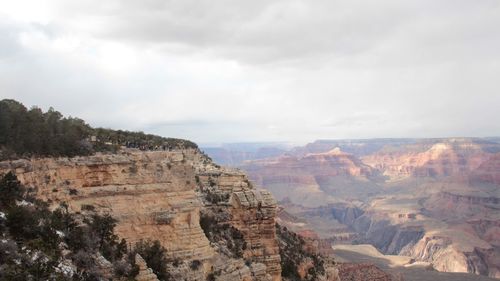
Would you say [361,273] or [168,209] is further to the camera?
Result: [361,273]

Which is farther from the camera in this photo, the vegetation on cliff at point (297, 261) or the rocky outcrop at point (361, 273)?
the rocky outcrop at point (361, 273)

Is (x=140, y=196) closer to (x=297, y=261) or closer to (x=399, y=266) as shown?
(x=297, y=261)

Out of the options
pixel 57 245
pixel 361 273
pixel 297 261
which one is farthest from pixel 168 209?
pixel 361 273

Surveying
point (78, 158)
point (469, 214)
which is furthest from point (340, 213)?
point (78, 158)

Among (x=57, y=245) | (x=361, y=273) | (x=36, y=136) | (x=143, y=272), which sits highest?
(x=36, y=136)

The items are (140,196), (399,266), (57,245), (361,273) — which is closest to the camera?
(57,245)

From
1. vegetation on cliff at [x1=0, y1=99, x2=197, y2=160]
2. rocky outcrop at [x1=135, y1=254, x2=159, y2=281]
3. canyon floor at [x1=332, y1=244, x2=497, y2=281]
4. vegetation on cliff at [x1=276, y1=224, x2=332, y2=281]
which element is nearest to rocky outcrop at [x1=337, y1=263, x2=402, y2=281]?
canyon floor at [x1=332, y1=244, x2=497, y2=281]

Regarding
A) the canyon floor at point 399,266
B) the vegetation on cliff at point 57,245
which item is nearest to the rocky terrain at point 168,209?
the vegetation on cliff at point 57,245

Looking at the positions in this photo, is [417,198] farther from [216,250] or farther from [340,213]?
[216,250]

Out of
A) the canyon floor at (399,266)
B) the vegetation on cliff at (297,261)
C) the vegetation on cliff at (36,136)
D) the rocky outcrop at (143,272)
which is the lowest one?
the canyon floor at (399,266)

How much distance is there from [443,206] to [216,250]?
6428 inches

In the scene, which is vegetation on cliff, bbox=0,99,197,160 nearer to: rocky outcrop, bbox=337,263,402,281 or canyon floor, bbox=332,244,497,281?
rocky outcrop, bbox=337,263,402,281

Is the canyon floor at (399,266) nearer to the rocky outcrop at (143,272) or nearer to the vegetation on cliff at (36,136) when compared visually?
the vegetation on cliff at (36,136)

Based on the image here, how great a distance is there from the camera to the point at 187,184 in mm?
22406
